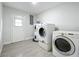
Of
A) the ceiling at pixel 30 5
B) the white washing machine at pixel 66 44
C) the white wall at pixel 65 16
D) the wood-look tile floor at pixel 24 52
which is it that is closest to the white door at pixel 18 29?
the ceiling at pixel 30 5

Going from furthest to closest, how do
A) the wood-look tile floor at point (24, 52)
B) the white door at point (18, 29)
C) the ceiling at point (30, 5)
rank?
the white door at point (18, 29), the ceiling at point (30, 5), the wood-look tile floor at point (24, 52)

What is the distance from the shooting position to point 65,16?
302 cm

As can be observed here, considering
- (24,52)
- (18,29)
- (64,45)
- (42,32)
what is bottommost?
(24,52)

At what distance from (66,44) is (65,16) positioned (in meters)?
1.60

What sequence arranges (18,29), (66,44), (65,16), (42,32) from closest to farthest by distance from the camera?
(66,44)
(65,16)
(42,32)
(18,29)

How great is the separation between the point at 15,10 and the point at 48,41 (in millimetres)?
2796

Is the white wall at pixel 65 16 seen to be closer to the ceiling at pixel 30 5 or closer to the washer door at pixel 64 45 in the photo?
the ceiling at pixel 30 5

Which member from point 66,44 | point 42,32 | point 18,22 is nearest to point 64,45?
point 66,44

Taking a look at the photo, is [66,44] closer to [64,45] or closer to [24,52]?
[64,45]

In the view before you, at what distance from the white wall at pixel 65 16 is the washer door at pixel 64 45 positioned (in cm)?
110

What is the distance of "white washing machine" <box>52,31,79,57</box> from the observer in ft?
5.65

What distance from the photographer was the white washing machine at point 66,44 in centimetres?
172

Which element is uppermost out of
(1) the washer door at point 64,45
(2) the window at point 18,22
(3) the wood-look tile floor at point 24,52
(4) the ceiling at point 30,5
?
(4) the ceiling at point 30,5

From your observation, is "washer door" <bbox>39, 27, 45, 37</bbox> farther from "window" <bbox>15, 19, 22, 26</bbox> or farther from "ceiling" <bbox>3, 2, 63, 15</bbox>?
"window" <bbox>15, 19, 22, 26</bbox>
